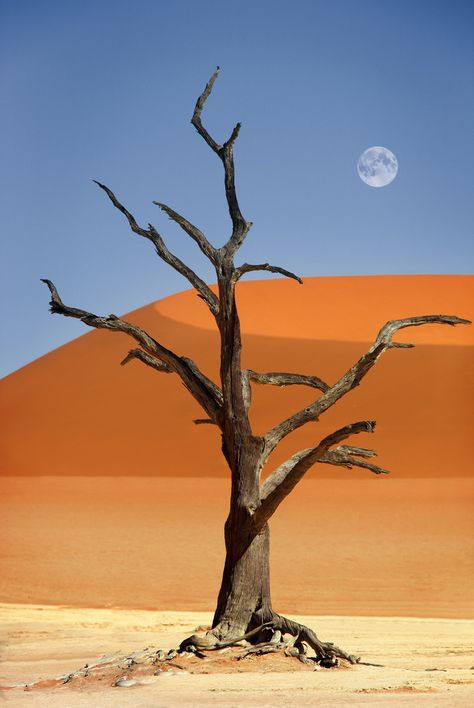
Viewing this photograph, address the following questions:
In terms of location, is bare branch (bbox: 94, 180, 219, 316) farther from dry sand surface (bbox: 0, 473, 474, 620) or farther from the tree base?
dry sand surface (bbox: 0, 473, 474, 620)

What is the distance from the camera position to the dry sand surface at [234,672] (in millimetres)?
6277

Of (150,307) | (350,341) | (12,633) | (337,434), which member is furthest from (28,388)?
(337,434)

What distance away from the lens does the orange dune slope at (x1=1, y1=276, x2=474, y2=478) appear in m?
32.7

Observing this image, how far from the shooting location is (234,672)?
7711 millimetres

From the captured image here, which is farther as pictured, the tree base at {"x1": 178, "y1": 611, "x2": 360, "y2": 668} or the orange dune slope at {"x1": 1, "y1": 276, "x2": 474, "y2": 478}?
the orange dune slope at {"x1": 1, "y1": 276, "x2": 474, "y2": 478}

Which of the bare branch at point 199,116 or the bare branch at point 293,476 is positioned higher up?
the bare branch at point 199,116

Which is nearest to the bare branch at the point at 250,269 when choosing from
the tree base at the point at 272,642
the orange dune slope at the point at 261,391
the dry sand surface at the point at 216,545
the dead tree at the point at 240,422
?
the dead tree at the point at 240,422

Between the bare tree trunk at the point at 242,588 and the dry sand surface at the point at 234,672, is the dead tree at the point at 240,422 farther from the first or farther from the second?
the dry sand surface at the point at 234,672

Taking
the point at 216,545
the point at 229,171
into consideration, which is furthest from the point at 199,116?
the point at 216,545

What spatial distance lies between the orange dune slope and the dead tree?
68.4 ft

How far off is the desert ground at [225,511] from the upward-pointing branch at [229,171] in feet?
14.2

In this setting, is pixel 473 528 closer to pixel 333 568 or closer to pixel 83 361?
pixel 333 568

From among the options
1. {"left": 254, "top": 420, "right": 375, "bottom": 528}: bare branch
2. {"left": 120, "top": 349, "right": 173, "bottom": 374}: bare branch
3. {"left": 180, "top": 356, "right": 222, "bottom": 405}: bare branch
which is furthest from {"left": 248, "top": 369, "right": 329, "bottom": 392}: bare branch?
{"left": 254, "top": 420, "right": 375, "bottom": 528}: bare branch

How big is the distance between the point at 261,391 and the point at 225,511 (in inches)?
499
